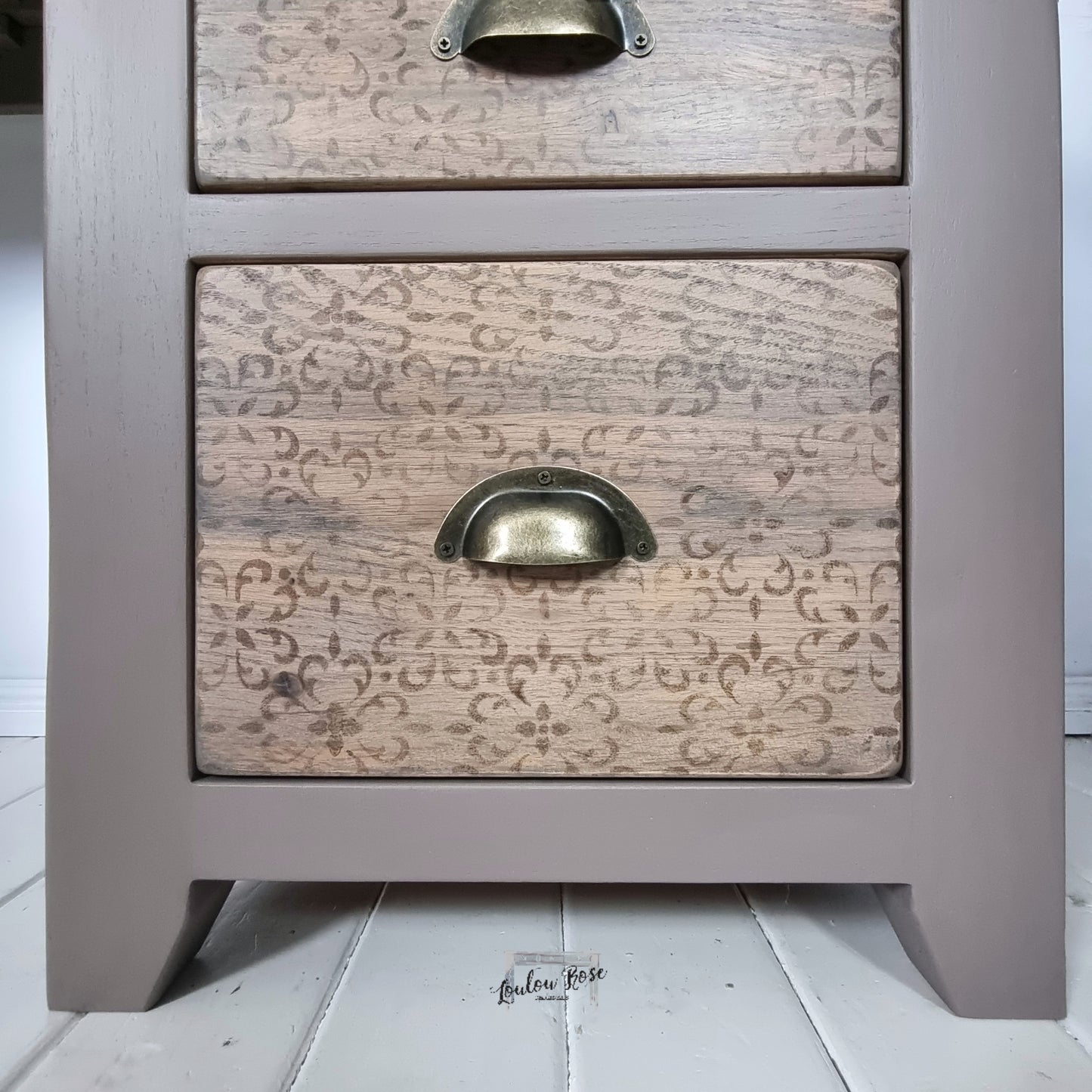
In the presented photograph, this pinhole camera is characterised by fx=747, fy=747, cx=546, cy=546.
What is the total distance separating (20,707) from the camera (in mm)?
1117

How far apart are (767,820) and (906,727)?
0.11m

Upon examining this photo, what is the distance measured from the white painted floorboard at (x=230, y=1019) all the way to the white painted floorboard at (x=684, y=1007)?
17cm

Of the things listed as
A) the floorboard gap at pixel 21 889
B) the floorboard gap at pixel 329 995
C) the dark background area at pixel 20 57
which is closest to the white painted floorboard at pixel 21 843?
the floorboard gap at pixel 21 889

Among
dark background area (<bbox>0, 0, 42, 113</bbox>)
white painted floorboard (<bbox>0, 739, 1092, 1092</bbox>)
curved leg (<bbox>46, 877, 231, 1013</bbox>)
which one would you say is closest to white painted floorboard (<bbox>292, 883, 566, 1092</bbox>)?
white painted floorboard (<bbox>0, 739, 1092, 1092</bbox>)

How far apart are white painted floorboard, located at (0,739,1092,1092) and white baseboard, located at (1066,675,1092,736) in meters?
0.56

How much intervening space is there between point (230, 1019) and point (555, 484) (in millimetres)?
394

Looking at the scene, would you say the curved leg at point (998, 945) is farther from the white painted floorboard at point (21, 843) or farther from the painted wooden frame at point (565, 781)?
the white painted floorboard at point (21, 843)

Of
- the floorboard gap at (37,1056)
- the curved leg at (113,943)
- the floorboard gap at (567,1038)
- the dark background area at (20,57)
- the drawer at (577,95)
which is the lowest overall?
the floorboard gap at (37,1056)

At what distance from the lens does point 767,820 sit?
483 mm

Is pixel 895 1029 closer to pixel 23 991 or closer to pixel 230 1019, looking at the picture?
pixel 230 1019

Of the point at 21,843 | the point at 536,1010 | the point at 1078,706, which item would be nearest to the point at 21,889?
the point at 21,843

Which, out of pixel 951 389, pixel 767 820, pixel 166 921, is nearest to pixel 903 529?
pixel 951 389

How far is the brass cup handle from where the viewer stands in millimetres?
452

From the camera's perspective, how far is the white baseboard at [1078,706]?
1.11 metres
